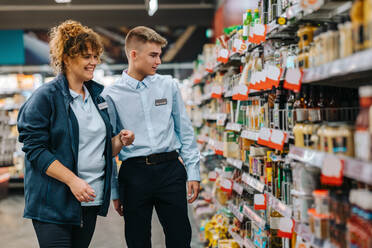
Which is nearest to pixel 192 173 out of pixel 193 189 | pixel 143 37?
pixel 193 189

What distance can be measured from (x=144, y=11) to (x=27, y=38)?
2833 millimetres

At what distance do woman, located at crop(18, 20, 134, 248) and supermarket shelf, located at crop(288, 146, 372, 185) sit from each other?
0.99 m

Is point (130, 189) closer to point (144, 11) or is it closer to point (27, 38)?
point (144, 11)

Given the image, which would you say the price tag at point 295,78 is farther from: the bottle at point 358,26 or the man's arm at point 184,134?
the man's arm at point 184,134

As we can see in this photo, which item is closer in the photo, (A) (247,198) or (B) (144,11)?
(A) (247,198)

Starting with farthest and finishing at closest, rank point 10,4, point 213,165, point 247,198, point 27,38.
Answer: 1. point 27,38
2. point 10,4
3. point 213,165
4. point 247,198

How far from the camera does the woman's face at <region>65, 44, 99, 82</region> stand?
7.45 ft

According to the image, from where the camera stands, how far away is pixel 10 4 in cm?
947

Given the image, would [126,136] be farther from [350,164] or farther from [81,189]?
[350,164]

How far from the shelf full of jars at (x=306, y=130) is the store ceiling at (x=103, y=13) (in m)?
6.23

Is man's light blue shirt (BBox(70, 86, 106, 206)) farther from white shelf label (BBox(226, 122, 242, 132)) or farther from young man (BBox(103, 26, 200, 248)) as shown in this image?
white shelf label (BBox(226, 122, 242, 132))

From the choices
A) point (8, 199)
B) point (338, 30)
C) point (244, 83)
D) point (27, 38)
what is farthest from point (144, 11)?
point (338, 30)

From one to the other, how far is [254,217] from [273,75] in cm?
123

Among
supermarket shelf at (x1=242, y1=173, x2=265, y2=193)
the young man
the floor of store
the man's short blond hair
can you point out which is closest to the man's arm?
the young man
